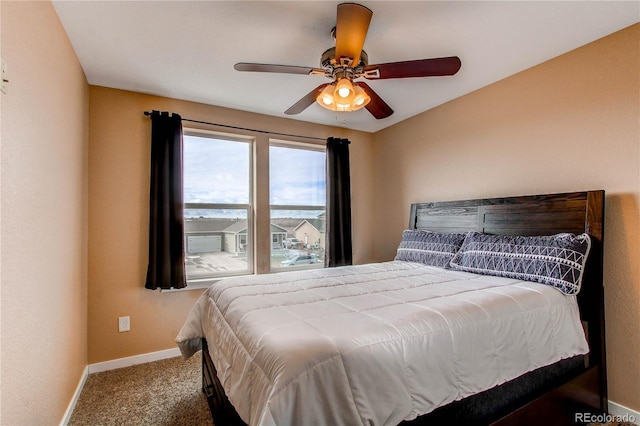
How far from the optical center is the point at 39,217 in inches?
59.1

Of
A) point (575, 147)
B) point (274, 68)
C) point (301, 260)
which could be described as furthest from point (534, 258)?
point (301, 260)

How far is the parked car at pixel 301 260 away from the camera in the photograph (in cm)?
362

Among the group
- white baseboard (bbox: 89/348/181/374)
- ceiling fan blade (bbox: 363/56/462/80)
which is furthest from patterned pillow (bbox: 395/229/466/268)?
white baseboard (bbox: 89/348/181/374)

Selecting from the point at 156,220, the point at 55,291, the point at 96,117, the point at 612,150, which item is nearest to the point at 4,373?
the point at 55,291

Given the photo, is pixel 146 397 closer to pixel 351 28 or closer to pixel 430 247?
pixel 430 247

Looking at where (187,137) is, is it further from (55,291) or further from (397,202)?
(397,202)

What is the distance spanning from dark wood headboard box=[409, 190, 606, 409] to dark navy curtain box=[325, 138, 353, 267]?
123 centimetres

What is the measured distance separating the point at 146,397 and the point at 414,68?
9.35 feet

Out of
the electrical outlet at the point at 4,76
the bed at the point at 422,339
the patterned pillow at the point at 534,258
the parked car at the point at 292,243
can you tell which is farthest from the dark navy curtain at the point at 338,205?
the electrical outlet at the point at 4,76

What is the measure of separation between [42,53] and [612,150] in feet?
10.9

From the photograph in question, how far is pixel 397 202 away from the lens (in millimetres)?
3746

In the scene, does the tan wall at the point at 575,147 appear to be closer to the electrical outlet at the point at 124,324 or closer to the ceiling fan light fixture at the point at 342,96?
the ceiling fan light fixture at the point at 342,96

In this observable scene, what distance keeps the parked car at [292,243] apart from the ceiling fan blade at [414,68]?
2.19 metres

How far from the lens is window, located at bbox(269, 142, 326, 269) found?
355cm
